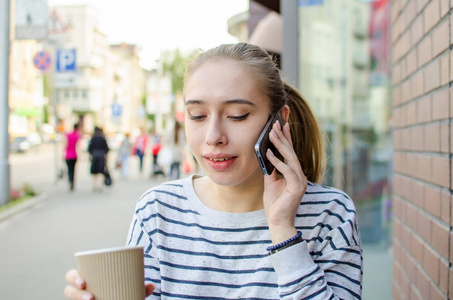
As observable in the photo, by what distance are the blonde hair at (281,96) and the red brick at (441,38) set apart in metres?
0.54

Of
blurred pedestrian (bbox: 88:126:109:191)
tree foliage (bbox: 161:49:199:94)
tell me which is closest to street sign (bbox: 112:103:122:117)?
blurred pedestrian (bbox: 88:126:109:191)

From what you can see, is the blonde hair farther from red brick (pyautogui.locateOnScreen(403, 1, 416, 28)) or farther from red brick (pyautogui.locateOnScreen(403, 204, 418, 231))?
red brick (pyautogui.locateOnScreen(403, 1, 416, 28))

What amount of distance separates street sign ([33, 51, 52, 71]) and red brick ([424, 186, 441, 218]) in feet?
39.3

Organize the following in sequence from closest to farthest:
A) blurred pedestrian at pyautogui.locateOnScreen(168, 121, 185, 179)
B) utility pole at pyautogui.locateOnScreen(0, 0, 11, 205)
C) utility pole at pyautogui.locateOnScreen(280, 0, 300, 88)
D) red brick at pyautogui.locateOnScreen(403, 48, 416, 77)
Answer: red brick at pyautogui.locateOnScreen(403, 48, 416, 77) → utility pole at pyautogui.locateOnScreen(280, 0, 300, 88) → utility pole at pyautogui.locateOnScreen(0, 0, 11, 205) → blurred pedestrian at pyautogui.locateOnScreen(168, 121, 185, 179)

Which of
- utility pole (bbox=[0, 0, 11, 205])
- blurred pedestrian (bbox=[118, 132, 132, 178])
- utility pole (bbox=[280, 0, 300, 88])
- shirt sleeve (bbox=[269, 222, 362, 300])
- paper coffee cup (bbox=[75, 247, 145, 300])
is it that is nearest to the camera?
paper coffee cup (bbox=[75, 247, 145, 300])

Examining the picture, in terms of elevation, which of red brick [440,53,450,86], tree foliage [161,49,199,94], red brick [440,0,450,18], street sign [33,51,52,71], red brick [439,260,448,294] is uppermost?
tree foliage [161,49,199,94]

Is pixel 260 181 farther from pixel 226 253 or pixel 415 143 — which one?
pixel 415 143

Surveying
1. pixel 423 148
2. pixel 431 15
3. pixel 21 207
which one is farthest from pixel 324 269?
pixel 21 207

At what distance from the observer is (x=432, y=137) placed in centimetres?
199

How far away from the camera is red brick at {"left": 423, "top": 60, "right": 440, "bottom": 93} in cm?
189

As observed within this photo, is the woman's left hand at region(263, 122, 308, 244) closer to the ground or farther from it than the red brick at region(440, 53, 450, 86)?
closer to the ground

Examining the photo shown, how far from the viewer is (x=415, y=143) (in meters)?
2.33

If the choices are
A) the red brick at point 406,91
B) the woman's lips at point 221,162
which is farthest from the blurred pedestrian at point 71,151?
the woman's lips at point 221,162

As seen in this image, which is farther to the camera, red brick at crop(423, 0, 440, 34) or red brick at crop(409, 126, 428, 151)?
red brick at crop(409, 126, 428, 151)
